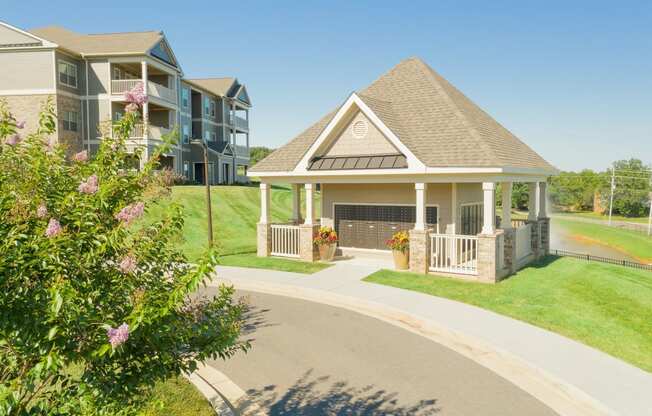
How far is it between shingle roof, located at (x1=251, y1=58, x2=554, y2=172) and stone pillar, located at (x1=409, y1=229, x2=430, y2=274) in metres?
2.62

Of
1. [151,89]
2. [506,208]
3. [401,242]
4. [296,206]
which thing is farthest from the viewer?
[151,89]

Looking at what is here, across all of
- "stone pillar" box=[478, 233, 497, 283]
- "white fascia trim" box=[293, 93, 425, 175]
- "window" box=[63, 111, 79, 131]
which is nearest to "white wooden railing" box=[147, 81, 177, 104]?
"window" box=[63, 111, 79, 131]

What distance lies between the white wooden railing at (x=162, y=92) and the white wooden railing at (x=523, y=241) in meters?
30.3

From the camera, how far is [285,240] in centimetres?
2056

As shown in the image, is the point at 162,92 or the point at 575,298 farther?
the point at 162,92

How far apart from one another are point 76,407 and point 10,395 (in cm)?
77

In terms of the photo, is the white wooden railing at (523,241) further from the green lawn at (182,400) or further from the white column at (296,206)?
the green lawn at (182,400)

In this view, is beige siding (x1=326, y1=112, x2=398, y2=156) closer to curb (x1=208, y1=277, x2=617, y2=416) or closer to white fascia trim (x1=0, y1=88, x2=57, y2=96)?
curb (x1=208, y1=277, x2=617, y2=416)

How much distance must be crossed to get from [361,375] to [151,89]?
114 feet

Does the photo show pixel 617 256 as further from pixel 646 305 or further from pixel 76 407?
pixel 76 407

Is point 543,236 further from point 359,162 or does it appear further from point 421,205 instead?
point 359,162

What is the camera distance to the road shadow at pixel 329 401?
23.9 feet

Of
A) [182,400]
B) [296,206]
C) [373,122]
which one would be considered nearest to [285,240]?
[296,206]

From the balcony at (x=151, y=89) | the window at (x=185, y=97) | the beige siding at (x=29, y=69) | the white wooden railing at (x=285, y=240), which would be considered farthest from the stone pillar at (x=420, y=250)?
the window at (x=185, y=97)
